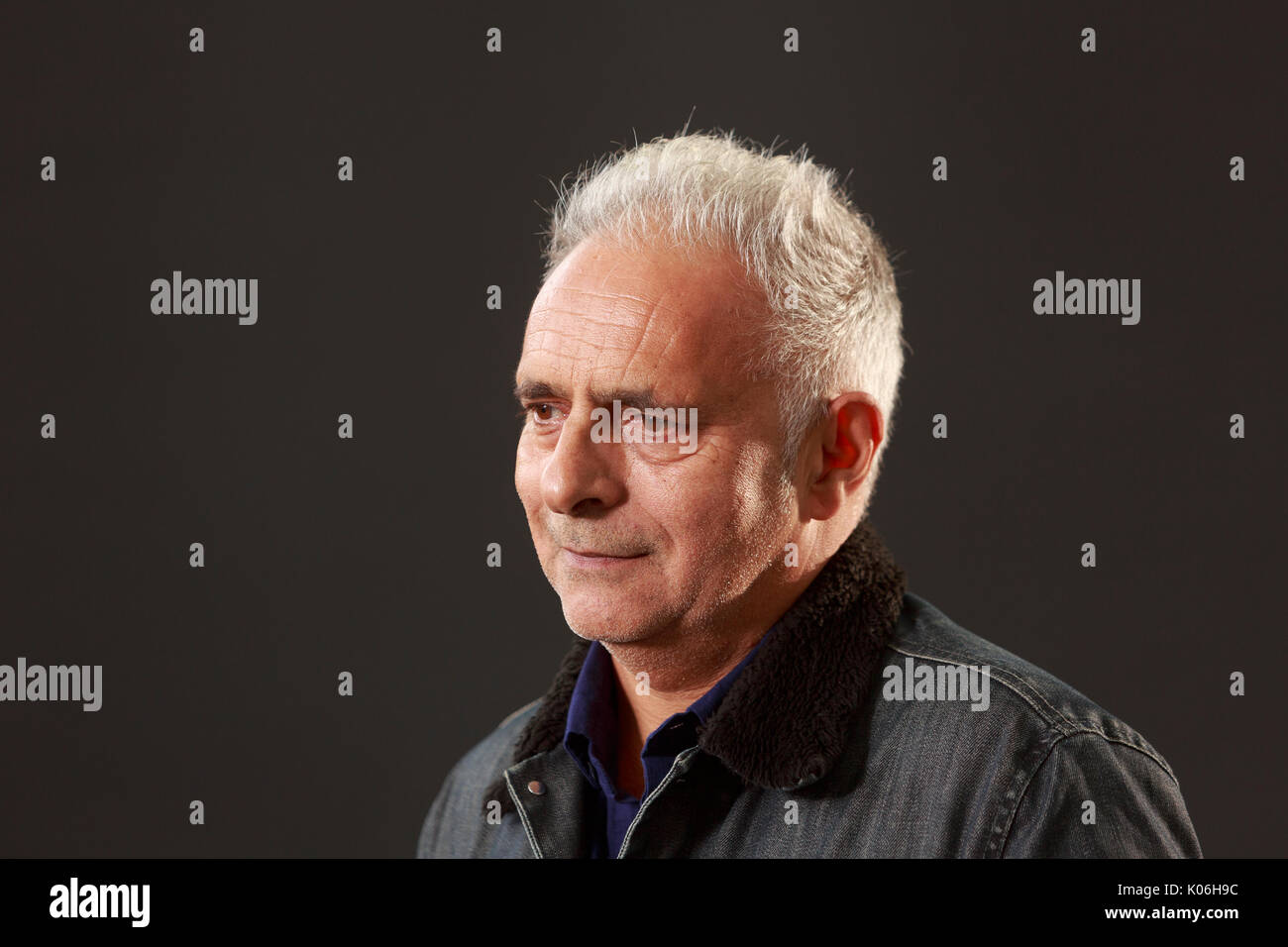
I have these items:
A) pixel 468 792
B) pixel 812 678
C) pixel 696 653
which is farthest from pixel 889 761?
pixel 468 792

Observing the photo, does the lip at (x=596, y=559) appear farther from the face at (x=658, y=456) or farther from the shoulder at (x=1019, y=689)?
the shoulder at (x=1019, y=689)

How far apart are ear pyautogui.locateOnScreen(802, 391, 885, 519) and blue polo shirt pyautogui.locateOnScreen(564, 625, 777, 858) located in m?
0.28

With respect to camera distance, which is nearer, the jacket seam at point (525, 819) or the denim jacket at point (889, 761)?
the denim jacket at point (889, 761)

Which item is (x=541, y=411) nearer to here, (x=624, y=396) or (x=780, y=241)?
(x=624, y=396)

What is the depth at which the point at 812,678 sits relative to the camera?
7.86ft

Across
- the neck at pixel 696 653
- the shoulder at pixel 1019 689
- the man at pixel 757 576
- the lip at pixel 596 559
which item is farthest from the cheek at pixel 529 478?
the shoulder at pixel 1019 689

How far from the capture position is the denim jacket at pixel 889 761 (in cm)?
220

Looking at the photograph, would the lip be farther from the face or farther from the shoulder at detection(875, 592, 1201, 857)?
the shoulder at detection(875, 592, 1201, 857)

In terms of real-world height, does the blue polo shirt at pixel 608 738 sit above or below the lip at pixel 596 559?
below

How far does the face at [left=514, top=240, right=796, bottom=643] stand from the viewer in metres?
2.29

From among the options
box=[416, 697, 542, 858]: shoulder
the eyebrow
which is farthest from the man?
box=[416, 697, 542, 858]: shoulder

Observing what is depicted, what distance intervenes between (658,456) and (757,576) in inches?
12.0

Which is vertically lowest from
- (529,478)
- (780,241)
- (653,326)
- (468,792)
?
(468,792)
